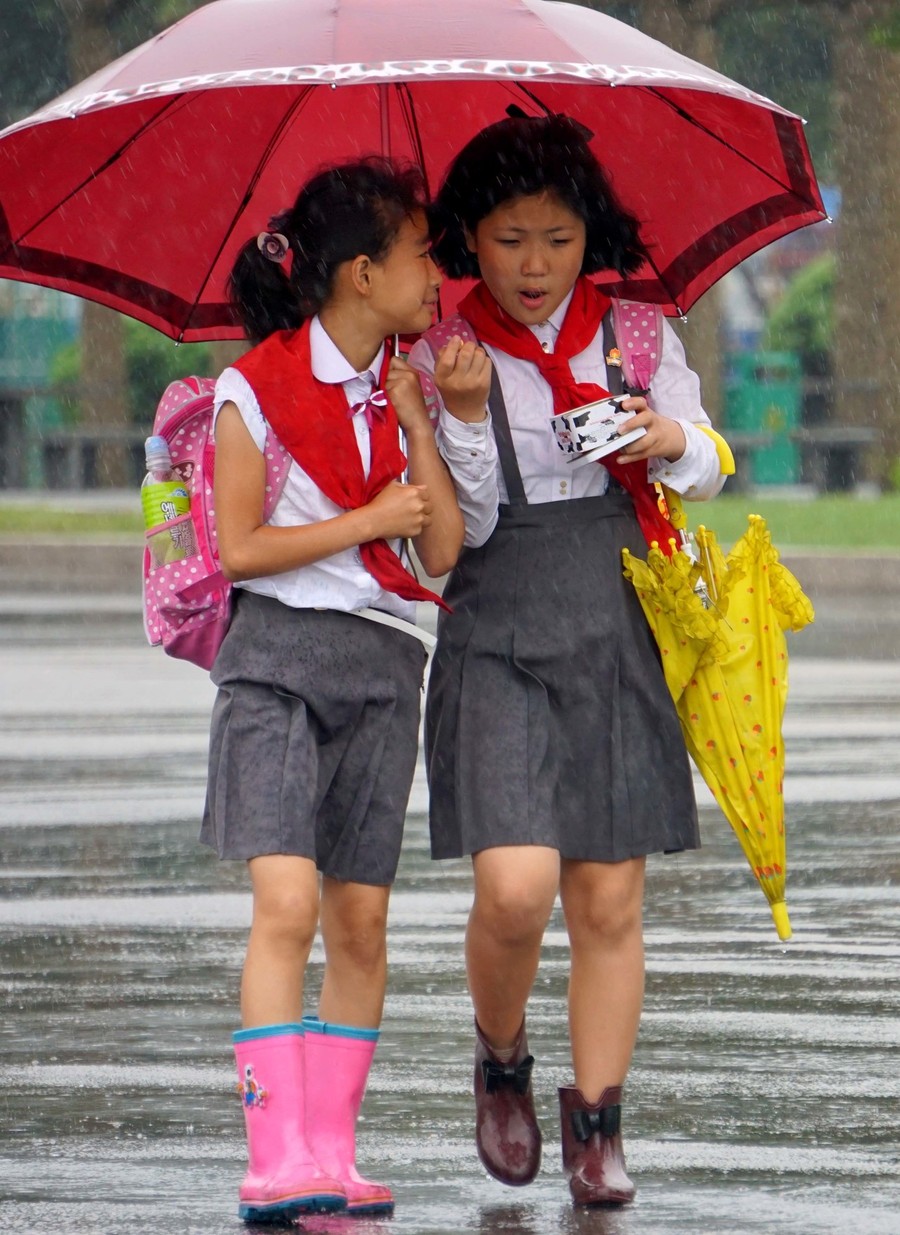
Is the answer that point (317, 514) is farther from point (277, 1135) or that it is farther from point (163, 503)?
point (277, 1135)

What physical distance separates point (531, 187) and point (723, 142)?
24.1 inches

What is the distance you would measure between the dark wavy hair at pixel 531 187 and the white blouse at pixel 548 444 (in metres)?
0.15

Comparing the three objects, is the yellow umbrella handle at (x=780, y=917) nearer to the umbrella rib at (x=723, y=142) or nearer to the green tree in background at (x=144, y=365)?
the umbrella rib at (x=723, y=142)

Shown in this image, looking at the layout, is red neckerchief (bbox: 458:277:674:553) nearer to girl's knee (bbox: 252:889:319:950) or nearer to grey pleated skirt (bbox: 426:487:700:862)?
grey pleated skirt (bbox: 426:487:700:862)

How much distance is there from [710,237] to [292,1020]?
1.83 m

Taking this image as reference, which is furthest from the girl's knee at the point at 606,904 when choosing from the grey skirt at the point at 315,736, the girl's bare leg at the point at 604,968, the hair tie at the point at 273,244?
the hair tie at the point at 273,244

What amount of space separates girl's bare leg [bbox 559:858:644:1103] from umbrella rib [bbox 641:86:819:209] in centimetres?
→ 137

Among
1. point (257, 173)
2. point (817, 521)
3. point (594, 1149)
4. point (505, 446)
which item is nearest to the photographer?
point (594, 1149)

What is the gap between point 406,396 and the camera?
184 inches

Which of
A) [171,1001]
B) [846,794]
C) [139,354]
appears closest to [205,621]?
[171,1001]

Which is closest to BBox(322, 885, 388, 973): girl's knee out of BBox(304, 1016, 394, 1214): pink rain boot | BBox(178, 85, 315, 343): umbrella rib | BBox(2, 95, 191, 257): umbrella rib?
BBox(304, 1016, 394, 1214): pink rain boot

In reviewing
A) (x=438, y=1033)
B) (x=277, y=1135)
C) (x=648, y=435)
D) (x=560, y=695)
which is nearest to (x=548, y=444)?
(x=648, y=435)

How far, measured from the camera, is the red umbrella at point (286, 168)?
16.9ft

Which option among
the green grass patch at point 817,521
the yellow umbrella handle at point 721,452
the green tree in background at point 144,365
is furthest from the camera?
the green tree in background at point 144,365
